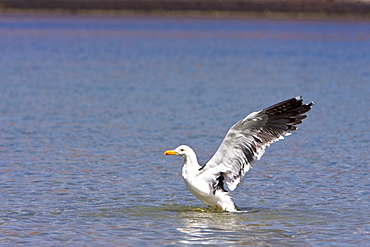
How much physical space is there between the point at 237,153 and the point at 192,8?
265 ft

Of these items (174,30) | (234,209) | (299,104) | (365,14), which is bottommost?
(234,209)

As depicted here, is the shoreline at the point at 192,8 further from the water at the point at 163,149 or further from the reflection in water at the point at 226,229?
the reflection in water at the point at 226,229

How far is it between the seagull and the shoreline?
253 ft

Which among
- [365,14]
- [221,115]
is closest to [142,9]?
[365,14]

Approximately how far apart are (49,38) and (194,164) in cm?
4367

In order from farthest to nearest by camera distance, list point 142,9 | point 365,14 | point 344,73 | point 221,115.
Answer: point 142,9 < point 365,14 < point 344,73 < point 221,115

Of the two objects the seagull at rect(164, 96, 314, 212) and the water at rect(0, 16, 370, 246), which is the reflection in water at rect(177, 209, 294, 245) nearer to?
the water at rect(0, 16, 370, 246)

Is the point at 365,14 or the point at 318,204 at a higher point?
the point at 365,14

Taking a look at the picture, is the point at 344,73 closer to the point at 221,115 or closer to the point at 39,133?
the point at 221,115

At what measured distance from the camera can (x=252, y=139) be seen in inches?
396

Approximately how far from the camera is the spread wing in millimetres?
9961

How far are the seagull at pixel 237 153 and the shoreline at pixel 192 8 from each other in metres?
77.0

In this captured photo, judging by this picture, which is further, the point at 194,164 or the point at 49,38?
the point at 49,38

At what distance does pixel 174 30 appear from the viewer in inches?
2562
